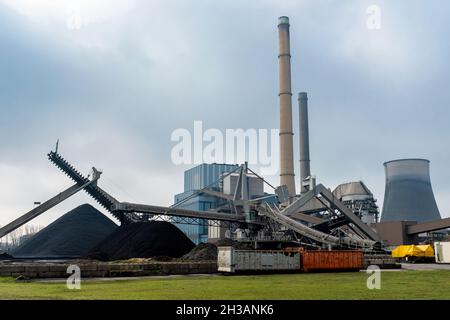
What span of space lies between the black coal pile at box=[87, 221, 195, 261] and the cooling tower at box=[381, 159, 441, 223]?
52.7m

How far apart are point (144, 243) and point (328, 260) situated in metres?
25.2

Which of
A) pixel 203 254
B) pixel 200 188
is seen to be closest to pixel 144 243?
pixel 203 254

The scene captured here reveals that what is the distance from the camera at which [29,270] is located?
27.2 m

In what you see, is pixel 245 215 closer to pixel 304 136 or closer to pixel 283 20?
pixel 304 136

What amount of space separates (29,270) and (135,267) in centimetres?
663

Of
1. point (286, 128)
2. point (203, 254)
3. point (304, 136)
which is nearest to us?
point (203, 254)

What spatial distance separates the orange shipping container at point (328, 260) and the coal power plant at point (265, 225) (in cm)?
8

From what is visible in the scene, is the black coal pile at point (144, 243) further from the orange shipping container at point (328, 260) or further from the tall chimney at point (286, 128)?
the tall chimney at point (286, 128)

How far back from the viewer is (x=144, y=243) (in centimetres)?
5162

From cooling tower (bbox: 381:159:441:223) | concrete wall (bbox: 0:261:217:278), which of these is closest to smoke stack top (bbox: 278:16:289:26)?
cooling tower (bbox: 381:159:441:223)

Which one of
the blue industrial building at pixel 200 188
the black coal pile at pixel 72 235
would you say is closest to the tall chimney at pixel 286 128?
the blue industrial building at pixel 200 188
